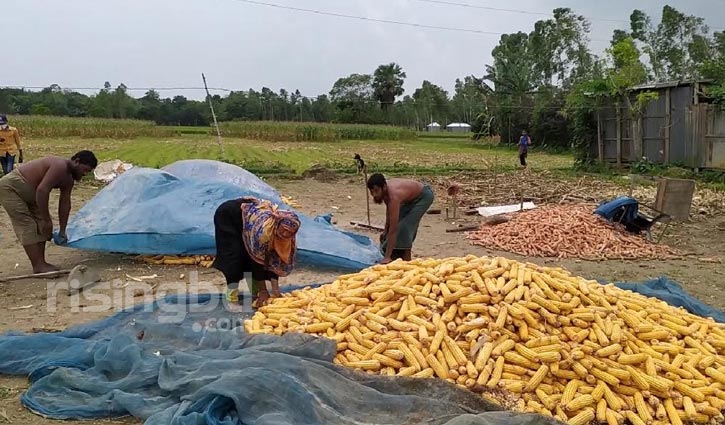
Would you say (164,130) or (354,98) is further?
(354,98)

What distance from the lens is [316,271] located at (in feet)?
22.9

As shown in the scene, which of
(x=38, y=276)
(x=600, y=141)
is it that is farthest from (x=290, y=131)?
(x=38, y=276)

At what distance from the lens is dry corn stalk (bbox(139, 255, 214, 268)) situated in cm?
721

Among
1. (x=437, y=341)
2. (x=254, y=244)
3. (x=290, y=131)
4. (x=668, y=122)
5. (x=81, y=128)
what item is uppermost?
(x=81, y=128)

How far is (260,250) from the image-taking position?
4.93 metres

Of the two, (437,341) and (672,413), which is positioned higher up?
(437,341)

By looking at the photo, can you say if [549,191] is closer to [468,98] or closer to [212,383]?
[212,383]

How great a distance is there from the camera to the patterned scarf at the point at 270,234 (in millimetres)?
4805

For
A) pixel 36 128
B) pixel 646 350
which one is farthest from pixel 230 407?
pixel 36 128

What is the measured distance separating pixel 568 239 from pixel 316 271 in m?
3.87

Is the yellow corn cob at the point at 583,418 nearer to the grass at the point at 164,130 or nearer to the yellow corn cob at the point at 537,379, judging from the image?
the yellow corn cob at the point at 537,379

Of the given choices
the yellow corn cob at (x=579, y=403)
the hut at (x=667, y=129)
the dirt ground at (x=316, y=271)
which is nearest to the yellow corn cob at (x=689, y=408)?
the yellow corn cob at (x=579, y=403)

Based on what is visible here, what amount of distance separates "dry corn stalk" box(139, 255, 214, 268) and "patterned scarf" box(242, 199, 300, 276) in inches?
91.9

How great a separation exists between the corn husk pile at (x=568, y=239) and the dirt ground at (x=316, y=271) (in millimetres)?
253
